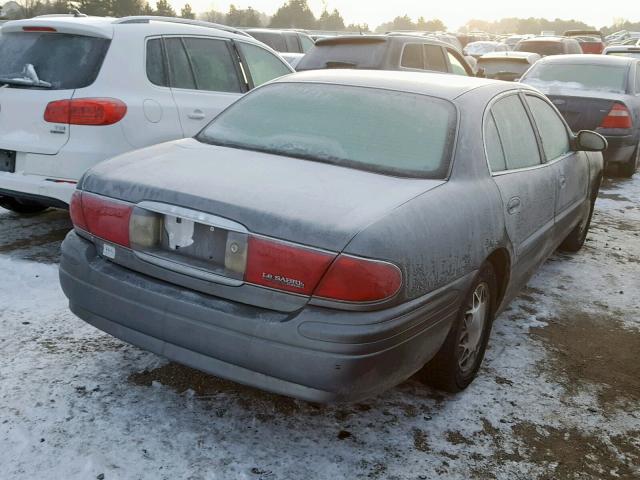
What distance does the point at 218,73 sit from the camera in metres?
6.01

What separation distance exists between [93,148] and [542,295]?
3.31 m

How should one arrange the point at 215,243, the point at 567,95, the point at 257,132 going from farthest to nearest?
1. the point at 567,95
2. the point at 257,132
3. the point at 215,243

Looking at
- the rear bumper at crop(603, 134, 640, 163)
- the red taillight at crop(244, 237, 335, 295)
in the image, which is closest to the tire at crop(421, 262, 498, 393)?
the red taillight at crop(244, 237, 335, 295)

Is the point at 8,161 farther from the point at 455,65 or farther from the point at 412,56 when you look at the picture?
the point at 455,65

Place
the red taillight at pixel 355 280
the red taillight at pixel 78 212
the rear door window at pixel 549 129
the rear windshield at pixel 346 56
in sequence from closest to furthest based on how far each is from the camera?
the red taillight at pixel 355 280
the red taillight at pixel 78 212
the rear door window at pixel 549 129
the rear windshield at pixel 346 56

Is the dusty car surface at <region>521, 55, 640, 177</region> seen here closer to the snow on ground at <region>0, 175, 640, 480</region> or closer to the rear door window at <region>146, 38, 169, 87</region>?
the snow on ground at <region>0, 175, 640, 480</region>

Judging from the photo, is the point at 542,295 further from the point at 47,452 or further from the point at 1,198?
the point at 1,198

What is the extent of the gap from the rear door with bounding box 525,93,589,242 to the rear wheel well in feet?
3.50

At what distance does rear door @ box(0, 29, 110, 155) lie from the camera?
188 inches

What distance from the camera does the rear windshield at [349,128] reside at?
10.6 ft

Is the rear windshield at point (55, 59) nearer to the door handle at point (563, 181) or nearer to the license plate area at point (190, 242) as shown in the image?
the license plate area at point (190, 242)

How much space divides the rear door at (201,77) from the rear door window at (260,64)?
0.55ft

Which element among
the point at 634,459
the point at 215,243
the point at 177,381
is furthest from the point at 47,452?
the point at 634,459

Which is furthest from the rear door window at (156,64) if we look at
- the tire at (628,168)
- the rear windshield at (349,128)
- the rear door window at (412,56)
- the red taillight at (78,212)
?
the tire at (628,168)
